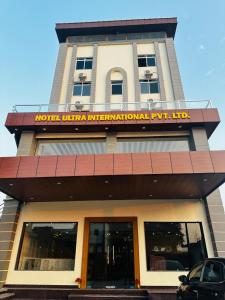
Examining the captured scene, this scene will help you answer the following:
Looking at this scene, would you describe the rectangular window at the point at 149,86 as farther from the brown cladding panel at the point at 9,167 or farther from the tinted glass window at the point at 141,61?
the brown cladding panel at the point at 9,167

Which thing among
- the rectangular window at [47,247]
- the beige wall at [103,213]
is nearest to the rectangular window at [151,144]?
the beige wall at [103,213]

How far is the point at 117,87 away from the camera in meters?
17.2

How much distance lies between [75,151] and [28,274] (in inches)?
259

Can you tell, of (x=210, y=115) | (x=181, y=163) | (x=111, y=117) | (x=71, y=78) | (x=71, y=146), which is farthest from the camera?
(x=71, y=78)

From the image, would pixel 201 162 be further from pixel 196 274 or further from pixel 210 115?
pixel 210 115

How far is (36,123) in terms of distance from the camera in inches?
515

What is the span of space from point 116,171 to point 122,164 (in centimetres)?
40

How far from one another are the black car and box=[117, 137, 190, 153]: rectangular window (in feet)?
26.5

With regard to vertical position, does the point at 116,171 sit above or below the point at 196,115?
below

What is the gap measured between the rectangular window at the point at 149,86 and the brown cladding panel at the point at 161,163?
8.76 m

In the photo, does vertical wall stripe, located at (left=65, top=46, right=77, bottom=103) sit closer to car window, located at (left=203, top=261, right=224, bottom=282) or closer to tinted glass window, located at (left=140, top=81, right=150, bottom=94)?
tinted glass window, located at (left=140, top=81, right=150, bottom=94)

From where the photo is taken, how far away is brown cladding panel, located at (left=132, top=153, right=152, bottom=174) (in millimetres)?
9023

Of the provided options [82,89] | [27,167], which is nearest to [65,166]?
[27,167]

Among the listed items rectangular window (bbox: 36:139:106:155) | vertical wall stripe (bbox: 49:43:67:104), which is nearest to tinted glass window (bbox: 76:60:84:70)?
vertical wall stripe (bbox: 49:43:67:104)
